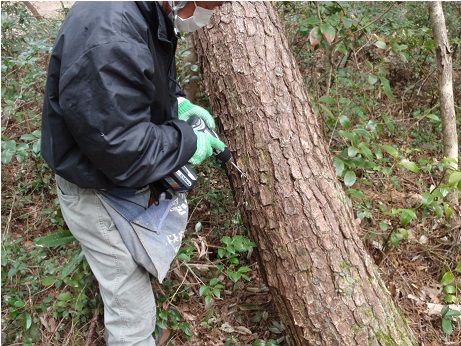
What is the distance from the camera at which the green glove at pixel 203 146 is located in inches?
84.1

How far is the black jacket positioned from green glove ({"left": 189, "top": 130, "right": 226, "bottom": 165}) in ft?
0.39

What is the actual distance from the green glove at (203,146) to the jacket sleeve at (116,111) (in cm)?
24

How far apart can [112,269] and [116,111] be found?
90cm

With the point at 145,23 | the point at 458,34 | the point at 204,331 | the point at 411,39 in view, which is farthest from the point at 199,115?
the point at 458,34

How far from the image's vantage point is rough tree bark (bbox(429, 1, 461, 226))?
344 cm

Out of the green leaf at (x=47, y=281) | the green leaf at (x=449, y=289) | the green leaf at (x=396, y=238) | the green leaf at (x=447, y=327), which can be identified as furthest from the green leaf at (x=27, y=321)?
the green leaf at (x=449, y=289)

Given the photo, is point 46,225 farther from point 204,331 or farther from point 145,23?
point 145,23

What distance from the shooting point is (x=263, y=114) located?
8.19 ft

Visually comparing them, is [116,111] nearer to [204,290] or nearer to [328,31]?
[204,290]

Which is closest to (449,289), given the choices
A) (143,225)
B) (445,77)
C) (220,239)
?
(220,239)

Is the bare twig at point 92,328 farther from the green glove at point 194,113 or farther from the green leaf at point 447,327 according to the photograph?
the green leaf at point 447,327

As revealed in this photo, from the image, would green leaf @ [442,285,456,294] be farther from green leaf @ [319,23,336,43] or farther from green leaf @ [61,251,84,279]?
green leaf @ [61,251,84,279]

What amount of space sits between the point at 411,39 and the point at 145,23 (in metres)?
3.29

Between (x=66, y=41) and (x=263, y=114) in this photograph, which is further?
(x=263, y=114)
